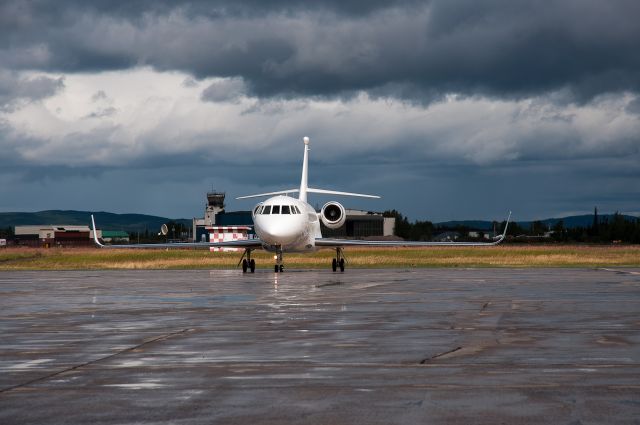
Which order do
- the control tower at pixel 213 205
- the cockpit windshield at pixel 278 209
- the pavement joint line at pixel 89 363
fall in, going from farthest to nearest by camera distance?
the control tower at pixel 213 205 < the cockpit windshield at pixel 278 209 < the pavement joint line at pixel 89 363

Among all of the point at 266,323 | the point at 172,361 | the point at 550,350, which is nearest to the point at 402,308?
the point at 266,323

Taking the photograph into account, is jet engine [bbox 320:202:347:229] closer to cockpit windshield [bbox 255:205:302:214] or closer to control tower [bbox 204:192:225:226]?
cockpit windshield [bbox 255:205:302:214]

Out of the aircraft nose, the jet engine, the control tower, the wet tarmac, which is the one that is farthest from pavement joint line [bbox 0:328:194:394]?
the control tower

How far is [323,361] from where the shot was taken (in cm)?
1177

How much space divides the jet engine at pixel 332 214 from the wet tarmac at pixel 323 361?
2671 centimetres

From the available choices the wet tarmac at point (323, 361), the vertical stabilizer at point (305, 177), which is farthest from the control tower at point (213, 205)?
the wet tarmac at point (323, 361)

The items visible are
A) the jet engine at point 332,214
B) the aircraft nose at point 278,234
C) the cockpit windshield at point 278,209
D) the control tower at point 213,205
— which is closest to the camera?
the aircraft nose at point 278,234

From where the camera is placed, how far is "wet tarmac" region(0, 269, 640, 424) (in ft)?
27.6

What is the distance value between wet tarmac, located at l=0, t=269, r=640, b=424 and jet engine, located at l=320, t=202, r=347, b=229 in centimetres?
2671

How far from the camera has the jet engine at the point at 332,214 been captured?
50500 mm

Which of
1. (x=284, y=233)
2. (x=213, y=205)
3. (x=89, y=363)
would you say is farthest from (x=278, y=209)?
(x=213, y=205)

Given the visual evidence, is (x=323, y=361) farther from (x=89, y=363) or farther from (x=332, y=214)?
(x=332, y=214)

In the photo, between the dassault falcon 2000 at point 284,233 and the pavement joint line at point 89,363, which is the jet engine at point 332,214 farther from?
the pavement joint line at point 89,363

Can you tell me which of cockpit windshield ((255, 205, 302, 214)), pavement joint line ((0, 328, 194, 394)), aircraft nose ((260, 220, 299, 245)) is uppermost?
cockpit windshield ((255, 205, 302, 214))
